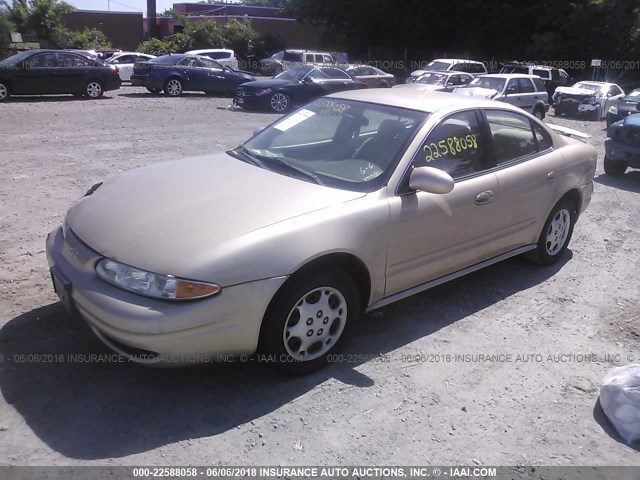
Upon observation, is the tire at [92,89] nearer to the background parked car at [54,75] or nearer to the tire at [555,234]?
the background parked car at [54,75]

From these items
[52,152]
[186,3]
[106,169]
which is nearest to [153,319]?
[106,169]

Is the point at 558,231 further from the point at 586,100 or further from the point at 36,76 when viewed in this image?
the point at 586,100

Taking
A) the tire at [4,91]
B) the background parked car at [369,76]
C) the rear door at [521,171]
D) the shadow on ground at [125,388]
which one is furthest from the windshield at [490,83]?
the shadow on ground at [125,388]

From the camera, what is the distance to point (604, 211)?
796 cm

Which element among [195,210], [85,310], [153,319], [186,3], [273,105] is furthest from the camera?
[186,3]

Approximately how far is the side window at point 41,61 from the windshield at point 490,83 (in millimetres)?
12570

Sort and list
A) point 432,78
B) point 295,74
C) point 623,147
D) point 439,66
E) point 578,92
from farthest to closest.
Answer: point 439,66 < point 432,78 < point 578,92 < point 295,74 < point 623,147

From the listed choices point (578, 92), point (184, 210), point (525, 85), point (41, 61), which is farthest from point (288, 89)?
point (184, 210)

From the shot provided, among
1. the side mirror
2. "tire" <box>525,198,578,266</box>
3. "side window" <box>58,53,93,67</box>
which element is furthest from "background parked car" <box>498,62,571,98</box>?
the side mirror

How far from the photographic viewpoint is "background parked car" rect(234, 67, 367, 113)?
17641 millimetres

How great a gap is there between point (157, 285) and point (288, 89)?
1553cm

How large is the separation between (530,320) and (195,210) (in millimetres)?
2698

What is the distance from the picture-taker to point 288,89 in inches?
708

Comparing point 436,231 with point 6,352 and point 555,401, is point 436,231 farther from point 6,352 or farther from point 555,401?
point 6,352
